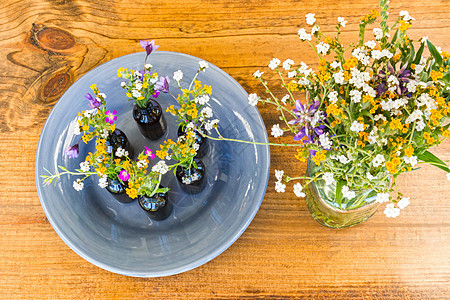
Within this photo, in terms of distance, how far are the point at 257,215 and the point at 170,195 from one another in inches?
8.0

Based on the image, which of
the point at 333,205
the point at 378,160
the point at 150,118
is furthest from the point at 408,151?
the point at 150,118

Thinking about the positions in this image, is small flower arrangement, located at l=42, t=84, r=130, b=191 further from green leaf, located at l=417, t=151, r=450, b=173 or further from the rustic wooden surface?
green leaf, located at l=417, t=151, r=450, b=173

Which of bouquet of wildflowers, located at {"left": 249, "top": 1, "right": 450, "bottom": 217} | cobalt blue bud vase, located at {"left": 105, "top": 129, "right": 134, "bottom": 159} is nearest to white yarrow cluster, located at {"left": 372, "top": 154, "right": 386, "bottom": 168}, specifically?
bouquet of wildflowers, located at {"left": 249, "top": 1, "right": 450, "bottom": 217}

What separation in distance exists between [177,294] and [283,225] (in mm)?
280

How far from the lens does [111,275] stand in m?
0.74

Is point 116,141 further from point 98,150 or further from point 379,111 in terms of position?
point 379,111

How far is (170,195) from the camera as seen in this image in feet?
2.47

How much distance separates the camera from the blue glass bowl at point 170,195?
0.69 metres

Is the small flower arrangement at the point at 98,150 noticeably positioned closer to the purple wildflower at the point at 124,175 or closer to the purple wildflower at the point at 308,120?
the purple wildflower at the point at 124,175

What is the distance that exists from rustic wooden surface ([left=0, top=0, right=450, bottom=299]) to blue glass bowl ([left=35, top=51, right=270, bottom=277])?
3.0 inches

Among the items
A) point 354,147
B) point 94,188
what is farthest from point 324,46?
point 94,188

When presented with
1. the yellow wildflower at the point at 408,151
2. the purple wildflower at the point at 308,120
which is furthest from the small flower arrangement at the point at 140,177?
the yellow wildflower at the point at 408,151

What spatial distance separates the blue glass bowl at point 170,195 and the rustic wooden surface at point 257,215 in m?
0.08

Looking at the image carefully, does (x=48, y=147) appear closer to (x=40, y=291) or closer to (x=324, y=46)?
(x=40, y=291)
